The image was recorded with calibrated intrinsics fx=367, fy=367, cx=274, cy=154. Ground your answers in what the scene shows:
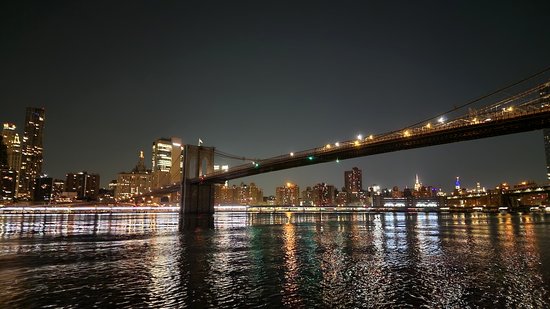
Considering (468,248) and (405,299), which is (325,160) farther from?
(405,299)

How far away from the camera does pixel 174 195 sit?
17200 centimetres

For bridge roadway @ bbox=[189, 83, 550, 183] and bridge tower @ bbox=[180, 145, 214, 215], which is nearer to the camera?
bridge roadway @ bbox=[189, 83, 550, 183]

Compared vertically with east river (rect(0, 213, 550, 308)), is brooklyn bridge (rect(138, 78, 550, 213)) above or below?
above

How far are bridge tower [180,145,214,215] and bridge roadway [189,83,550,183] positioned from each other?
19.9 meters

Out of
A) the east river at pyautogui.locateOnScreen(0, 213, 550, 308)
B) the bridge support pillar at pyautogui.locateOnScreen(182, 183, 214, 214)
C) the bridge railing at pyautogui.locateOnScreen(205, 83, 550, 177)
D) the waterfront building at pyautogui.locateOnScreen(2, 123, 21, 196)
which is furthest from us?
the waterfront building at pyautogui.locateOnScreen(2, 123, 21, 196)

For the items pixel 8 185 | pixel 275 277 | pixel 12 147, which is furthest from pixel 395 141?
pixel 12 147

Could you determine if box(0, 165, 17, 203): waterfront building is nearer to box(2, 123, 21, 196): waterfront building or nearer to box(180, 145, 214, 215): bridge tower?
box(2, 123, 21, 196): waterfront building

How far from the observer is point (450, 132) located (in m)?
44.5

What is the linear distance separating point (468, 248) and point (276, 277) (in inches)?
565

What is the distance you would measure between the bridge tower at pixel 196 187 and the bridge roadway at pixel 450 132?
19.9m

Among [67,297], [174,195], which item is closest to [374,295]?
[67,297]

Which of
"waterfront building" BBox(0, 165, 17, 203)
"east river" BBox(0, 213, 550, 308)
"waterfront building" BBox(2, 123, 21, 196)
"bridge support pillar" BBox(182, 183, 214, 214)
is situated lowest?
"east river" BBox(0, 213, 550, 308)

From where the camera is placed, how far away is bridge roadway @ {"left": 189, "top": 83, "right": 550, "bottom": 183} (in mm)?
38281

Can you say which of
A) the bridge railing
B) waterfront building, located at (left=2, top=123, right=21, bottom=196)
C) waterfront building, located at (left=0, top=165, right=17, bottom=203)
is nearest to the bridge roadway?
the bridge railing
